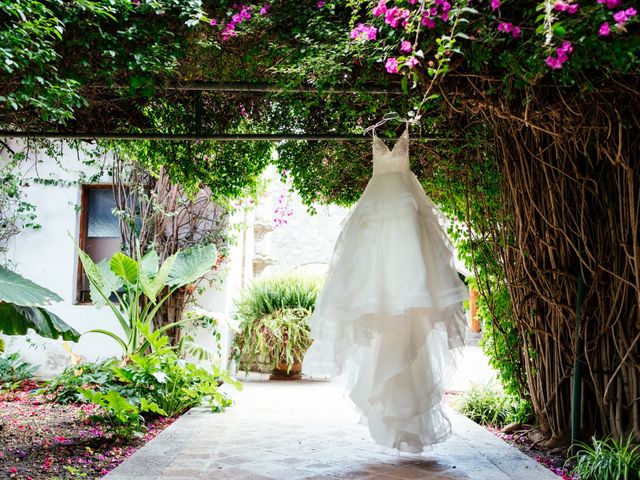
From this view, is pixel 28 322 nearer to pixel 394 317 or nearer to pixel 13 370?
pixel 394 317

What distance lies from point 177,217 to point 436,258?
16.9 feet

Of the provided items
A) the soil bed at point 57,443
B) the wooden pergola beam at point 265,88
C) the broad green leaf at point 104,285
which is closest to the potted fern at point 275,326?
the broad green leaf at point 104,285

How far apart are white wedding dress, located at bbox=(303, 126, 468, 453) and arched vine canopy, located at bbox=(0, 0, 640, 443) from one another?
722 millimetres

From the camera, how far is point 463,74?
321cm

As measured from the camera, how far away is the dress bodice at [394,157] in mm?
3795

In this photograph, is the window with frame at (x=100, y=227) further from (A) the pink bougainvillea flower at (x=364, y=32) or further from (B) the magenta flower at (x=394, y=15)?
(B) the magenta flower at (x=394, y=15)

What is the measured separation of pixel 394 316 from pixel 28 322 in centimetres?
248

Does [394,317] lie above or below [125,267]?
below

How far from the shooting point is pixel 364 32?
3318 mm

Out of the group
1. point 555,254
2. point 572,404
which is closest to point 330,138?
point 555,254

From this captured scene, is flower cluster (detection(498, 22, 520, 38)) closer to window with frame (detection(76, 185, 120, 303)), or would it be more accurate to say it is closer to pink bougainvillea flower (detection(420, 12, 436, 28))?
pink bougainvillea flower (detection(420, 12, 436, 28))

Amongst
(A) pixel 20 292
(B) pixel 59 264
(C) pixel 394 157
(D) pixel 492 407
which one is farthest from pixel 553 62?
(B) pixel 59 264

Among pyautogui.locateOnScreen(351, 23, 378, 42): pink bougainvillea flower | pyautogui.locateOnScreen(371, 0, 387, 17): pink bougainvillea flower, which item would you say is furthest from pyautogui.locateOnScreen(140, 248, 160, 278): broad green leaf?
pyautogui.locateOnScreen(371, 0, 387, 17): pink bougainvillea flower

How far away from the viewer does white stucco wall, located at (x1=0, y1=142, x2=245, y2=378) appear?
7.89 metres
